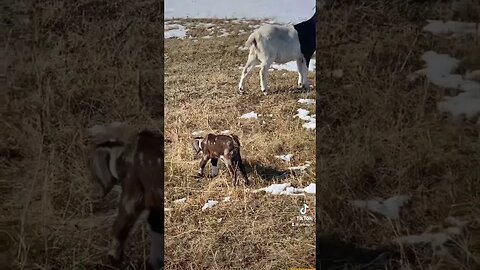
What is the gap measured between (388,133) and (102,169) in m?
1.35

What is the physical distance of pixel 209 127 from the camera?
7.80 ft

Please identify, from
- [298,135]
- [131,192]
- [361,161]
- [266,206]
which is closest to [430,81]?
[361,161]

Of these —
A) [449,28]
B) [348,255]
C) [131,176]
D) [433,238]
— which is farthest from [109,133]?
[449,28]

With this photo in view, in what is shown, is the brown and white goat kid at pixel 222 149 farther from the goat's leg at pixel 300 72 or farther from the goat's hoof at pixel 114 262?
the goat's hoof at pixel 114 262

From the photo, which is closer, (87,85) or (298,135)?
(298,135)

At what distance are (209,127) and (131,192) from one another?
48 centimetres

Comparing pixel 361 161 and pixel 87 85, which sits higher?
pixel 87 85

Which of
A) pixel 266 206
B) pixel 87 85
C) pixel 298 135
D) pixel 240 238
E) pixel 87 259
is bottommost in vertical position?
pixel 87 259

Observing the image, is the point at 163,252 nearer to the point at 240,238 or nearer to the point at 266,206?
the point at 240,238

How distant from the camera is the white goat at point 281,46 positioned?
238 centimetres

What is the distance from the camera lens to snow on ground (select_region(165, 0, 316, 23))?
235 cm

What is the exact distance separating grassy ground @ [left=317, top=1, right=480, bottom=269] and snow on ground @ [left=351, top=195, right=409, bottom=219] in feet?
0.09

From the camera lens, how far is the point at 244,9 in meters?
2.38

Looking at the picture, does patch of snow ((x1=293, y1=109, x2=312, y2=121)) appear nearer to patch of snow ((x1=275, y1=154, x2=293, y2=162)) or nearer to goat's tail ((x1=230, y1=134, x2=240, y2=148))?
patch of snow ((x1=275, y1=154, x2=293, y2=162))
